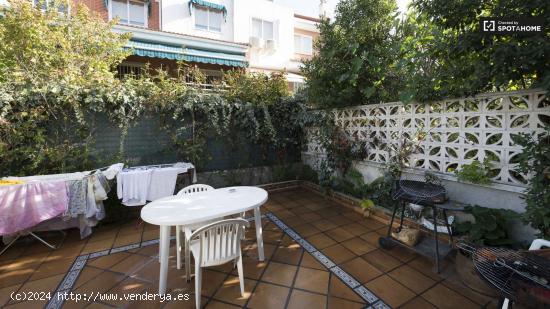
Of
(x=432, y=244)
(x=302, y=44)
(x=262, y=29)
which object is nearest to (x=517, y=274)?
(x=432, y=244)

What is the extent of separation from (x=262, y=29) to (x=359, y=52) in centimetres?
818

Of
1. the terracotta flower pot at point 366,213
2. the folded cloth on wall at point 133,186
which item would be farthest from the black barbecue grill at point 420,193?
the folded cloth on wall at point 133,186

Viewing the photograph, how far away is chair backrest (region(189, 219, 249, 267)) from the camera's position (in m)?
2.04

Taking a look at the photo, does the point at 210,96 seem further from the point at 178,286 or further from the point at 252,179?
the point at 178,286

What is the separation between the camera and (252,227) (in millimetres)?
3854

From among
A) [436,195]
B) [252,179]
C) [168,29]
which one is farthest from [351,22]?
[168,29]

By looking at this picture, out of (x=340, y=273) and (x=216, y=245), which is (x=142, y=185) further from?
(x=340, y=273)

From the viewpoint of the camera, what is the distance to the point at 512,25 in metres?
2.25

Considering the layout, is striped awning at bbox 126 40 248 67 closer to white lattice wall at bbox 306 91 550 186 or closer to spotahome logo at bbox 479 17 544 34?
white lattice wall at bbox 306 91 550 186

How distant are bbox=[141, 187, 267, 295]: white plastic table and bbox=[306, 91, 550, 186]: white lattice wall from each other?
273 centimetres

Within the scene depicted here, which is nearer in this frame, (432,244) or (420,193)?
(420,193)

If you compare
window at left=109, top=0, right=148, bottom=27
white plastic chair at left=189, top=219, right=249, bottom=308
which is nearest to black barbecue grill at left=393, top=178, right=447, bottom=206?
white plastic chair at left=189, top=219, right=249, bottom=308

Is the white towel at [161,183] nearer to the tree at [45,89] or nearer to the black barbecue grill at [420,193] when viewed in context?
the tree at [45,89]

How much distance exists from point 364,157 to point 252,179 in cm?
278
